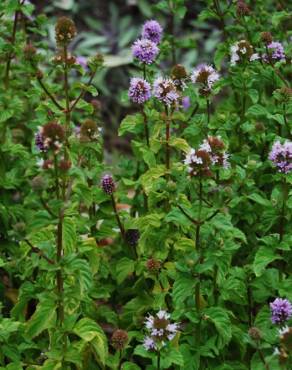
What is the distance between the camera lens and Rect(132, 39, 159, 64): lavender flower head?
2.40m

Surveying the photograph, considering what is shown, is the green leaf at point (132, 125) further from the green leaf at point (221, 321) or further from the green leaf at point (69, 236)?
the green leaf at point (221, 321)

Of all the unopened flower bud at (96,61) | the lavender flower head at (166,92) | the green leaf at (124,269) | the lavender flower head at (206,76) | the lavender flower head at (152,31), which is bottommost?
the green leaf at (124,269)

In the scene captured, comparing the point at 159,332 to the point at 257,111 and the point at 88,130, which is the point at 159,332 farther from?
the point at 257,111

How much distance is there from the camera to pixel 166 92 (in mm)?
A: 2146

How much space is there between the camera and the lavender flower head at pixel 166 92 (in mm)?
2143

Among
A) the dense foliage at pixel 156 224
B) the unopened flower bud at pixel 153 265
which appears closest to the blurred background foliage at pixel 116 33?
the dense foliage at pixel 156 224

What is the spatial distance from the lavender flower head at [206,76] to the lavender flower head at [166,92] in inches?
5.0

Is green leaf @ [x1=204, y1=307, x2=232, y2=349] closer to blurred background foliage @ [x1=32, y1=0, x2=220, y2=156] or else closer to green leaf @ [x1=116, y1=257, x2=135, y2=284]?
green leaf @ [x1=116, y1=257, x2=135, y2=284]

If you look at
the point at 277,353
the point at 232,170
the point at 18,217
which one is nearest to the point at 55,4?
the point at 18,217

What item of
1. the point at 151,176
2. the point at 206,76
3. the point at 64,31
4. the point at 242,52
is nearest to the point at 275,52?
the point at 242,52

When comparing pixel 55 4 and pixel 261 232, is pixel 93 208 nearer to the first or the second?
pixel 261 232

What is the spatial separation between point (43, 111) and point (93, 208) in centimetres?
37

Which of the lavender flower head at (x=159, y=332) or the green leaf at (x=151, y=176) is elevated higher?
the green leaf at (x=151, y=176)

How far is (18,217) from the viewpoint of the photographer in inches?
104
